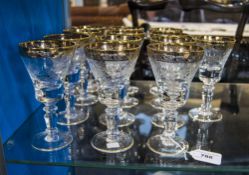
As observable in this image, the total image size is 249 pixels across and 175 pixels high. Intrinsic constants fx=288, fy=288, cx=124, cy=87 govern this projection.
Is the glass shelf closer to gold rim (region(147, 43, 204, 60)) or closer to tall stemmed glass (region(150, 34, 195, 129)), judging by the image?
tall stemmed glass (region(150, 34, 195, 129))

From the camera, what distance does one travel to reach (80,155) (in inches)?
18.8

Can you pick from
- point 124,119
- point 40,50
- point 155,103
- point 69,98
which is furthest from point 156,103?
point 40,50

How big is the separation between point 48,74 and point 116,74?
114 millimetres

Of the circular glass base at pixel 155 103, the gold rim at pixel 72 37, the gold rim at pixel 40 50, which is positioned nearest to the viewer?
the gold rim at pixel 40 50

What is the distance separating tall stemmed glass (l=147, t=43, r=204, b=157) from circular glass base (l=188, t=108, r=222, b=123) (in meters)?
0.10

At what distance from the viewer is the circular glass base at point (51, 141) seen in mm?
495

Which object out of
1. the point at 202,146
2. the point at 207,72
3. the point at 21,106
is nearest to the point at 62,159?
the point at 21,106

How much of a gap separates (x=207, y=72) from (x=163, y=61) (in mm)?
191

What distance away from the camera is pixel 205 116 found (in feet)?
2.05

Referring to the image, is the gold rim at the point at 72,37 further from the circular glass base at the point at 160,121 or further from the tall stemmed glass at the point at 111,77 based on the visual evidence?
the circular glass base at the point at 160,121

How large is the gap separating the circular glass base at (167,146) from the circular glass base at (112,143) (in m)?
0.04

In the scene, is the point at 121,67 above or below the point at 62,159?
above

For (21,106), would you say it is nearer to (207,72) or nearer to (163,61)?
(163,61)

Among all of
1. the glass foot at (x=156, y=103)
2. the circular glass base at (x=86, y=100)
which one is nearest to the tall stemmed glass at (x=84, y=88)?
the circular glass base at (x=86, y=100)
